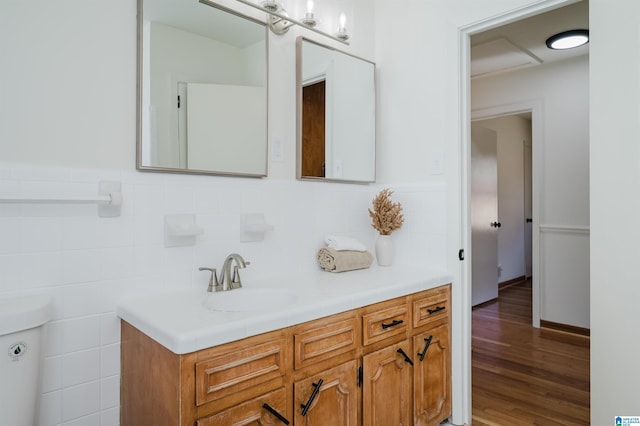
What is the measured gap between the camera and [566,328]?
349cm

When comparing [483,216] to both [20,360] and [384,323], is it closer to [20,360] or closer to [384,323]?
[384,323]

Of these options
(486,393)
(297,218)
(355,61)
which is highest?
(355,61)

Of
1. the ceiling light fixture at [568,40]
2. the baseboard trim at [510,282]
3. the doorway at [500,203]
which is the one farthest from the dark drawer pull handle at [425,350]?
the baseboard trim at [510,282]

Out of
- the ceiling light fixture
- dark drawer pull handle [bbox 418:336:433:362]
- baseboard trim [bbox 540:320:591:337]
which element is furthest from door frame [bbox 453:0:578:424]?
baseboard trim [bbox 540:320:591:337]

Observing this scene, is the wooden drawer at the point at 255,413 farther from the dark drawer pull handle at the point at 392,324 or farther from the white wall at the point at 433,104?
the white wall at the point at 433,104

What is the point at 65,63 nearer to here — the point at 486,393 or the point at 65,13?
the point at 65,13

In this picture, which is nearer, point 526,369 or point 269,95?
point 269,95

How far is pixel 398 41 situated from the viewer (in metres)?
2.29

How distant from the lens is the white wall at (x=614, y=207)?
1536 millimetres

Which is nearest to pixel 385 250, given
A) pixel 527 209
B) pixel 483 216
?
pixel 483 216

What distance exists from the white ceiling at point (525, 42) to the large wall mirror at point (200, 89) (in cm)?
209

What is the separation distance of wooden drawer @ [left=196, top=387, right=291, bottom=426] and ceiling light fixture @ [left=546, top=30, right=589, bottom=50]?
3.33 meters

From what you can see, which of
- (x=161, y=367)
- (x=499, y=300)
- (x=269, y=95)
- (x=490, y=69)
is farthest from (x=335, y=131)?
(x=499, y=300)

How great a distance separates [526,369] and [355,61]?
2348 mm
